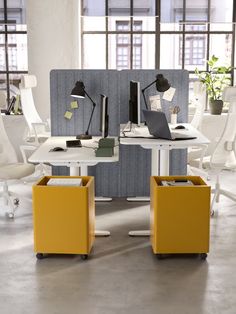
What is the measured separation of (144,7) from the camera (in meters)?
7.78

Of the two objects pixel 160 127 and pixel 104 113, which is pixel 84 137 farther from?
pixel 160 127

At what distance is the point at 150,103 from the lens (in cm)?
531

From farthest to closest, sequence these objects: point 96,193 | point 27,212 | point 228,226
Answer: point 96,193 < point 27,212 < point 228,226

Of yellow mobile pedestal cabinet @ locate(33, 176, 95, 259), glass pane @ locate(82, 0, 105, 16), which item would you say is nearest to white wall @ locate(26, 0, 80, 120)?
glass pane @ locate(82, 0, 105, 16)

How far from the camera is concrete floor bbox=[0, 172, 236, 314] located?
318 cm

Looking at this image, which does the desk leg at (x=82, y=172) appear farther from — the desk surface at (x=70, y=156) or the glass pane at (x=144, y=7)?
the glass pane at (x=144, y=7)

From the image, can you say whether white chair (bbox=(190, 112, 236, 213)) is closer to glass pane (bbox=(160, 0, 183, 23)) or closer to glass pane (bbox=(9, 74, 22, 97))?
glass pane (bbox=(160, 0, 183, 23))

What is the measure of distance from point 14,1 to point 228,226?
4782 millimetres

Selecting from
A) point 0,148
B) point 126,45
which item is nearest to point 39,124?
point 0,148

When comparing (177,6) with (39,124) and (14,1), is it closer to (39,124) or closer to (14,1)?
(14,1)

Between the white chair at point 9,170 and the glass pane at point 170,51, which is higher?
the glass pane at point 170,51

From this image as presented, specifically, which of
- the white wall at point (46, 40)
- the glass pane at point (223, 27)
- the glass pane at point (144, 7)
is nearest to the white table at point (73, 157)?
the white wall at point (46, 40)

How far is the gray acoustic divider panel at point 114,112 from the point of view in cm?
525

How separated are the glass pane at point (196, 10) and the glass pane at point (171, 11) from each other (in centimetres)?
10
